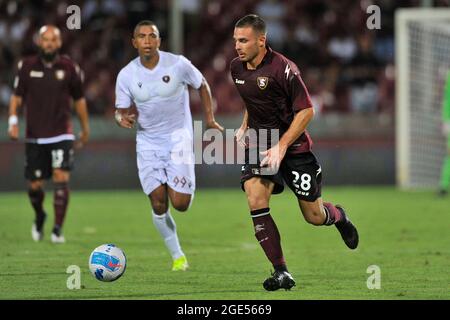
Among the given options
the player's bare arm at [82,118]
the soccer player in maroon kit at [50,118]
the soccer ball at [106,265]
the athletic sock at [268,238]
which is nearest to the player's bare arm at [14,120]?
the soccer player in maroon kit at [50,118]

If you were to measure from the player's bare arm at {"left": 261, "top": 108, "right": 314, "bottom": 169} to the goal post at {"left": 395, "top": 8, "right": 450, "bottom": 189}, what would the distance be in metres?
11.5

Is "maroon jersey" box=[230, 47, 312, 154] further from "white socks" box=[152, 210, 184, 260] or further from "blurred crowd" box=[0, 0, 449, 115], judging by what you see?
"blurred crowd" box=[0, 0, 449, 115]

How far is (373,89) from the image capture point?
22.2m

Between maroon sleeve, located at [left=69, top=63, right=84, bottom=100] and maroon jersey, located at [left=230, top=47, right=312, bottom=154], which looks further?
maroon sleeve, located at [left=69, top=63, right=84, bottom=100]

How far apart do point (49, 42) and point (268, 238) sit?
494 cm

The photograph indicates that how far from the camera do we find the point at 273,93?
27.6ft

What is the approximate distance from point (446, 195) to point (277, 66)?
11199mm

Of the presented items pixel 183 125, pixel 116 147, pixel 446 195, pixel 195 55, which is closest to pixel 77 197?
pixel 116 147

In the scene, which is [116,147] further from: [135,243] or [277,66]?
[277,66]

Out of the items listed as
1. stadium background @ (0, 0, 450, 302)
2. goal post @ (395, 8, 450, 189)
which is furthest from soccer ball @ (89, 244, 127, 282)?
goal post @ (395, 8, 450, 189)

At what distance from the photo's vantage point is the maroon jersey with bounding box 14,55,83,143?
1245cm

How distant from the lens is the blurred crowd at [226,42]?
71.4ft

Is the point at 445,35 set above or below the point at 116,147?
above

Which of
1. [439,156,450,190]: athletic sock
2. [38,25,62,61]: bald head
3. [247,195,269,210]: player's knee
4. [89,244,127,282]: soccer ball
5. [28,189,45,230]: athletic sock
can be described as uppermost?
[38,25,62,61]: bald head
